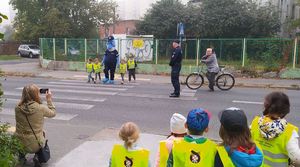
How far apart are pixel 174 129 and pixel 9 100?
9.19 meters

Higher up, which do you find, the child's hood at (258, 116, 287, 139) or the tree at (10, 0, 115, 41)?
the tree at (10, 0, 115, 41)

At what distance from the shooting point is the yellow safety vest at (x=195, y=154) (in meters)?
2.74

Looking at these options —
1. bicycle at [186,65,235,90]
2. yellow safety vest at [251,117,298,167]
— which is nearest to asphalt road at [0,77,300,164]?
bicycle at [186,65,235,90]

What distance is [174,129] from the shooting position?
3318mm

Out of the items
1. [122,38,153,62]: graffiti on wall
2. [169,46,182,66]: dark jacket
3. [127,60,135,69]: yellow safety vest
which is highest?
[122,38,153,62]: graffiti on wall

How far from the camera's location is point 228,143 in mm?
2736

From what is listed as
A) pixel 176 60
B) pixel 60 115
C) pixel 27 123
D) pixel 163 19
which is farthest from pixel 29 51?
pixel 27 123

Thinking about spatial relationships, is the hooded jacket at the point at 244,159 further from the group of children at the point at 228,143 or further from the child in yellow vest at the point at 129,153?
the child in yellow vest at the point at 129,153

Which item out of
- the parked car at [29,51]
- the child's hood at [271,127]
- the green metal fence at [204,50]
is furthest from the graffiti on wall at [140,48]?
the parked car at [29,51]

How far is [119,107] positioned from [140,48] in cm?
1272

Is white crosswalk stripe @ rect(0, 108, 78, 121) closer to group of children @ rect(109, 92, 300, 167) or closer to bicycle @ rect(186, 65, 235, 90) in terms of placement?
group of children @ rect(109, 92, 300, 167)

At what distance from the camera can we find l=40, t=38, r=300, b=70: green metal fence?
19.1 meters

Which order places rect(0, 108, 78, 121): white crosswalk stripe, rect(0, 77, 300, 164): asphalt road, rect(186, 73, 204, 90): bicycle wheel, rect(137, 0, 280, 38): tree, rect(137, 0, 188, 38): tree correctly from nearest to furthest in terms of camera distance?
rect(0, 77, 300, 164): asphalt road < rect(0, 108, 78, 121): white crosswalk stripe < rect(186, 73, 204, 90): bicycle wheel < rect(137, 0, 280, 38): tree < rect(137, 0, 188, 38): tree

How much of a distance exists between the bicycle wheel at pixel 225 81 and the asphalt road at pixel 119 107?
0.49 m
